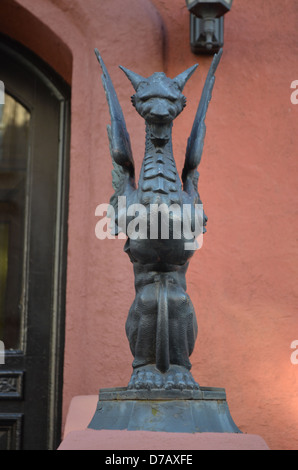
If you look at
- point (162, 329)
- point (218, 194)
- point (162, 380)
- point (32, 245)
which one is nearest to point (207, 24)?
point (218, 194)

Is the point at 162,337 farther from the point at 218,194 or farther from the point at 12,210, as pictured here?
the point at 12,210

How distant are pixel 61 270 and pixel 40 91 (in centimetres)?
98

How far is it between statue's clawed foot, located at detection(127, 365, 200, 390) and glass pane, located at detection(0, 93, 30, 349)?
158 cm

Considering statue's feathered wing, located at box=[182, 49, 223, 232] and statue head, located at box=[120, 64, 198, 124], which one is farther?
statue's feathered wing, located at box=[182, 49, 223, 232]

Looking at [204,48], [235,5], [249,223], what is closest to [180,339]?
[249,223]

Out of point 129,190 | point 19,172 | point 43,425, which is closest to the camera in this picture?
point 129,190

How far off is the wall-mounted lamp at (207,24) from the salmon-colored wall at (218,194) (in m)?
0.07

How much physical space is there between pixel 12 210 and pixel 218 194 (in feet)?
3.60

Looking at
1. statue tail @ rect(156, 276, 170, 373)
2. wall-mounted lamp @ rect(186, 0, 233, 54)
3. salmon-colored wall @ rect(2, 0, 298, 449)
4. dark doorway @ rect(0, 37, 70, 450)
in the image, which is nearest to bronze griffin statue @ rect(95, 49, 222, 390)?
statue tail @ rect(156, 276, 170, 373)

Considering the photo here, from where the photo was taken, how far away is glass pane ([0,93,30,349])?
10.4 ft

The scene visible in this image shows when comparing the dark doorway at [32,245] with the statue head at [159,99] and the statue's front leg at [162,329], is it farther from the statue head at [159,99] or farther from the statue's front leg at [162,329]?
the statue head at [159,99]

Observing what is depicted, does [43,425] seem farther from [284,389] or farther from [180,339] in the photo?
[180,339]

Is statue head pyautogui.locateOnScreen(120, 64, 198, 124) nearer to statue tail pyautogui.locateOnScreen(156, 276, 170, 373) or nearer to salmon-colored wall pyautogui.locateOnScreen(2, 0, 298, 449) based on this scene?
statue tail pyautogui.locateOnScreen(156, 276, 170, 373)

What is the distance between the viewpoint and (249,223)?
115 inches
